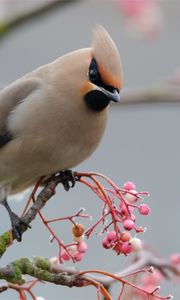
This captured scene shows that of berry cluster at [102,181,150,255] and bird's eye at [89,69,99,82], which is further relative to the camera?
bird's eye at [89,69,99,82]

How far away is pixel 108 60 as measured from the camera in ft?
12.0

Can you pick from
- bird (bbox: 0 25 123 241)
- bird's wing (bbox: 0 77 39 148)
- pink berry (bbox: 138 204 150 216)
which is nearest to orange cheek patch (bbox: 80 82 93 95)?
bird (bbox: 0 25 123 241)

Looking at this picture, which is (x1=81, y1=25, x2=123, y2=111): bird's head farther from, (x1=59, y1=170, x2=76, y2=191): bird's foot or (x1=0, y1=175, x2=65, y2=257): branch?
(x1=0, y1=175, x2=65, y2=257): branch

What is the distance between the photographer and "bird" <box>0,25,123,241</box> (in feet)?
12.8

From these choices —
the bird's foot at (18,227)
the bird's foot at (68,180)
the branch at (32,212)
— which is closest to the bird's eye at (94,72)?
the bird's foot at (68,180)

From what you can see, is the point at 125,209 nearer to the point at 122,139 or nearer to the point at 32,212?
the point at 32,212

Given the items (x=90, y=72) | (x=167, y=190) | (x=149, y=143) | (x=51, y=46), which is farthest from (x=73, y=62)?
(x=51, y=46)

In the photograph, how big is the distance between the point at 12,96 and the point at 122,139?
4.53m

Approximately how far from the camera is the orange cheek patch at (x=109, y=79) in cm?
366

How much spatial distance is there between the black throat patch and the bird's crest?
4.4 inches

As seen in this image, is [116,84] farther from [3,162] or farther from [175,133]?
[175,133]

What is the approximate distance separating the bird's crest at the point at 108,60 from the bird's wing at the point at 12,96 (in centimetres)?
56

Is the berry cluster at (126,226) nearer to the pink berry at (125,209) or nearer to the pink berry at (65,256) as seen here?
the pink berry at (125,209)

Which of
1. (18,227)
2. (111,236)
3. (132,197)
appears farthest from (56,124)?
(111,236)
